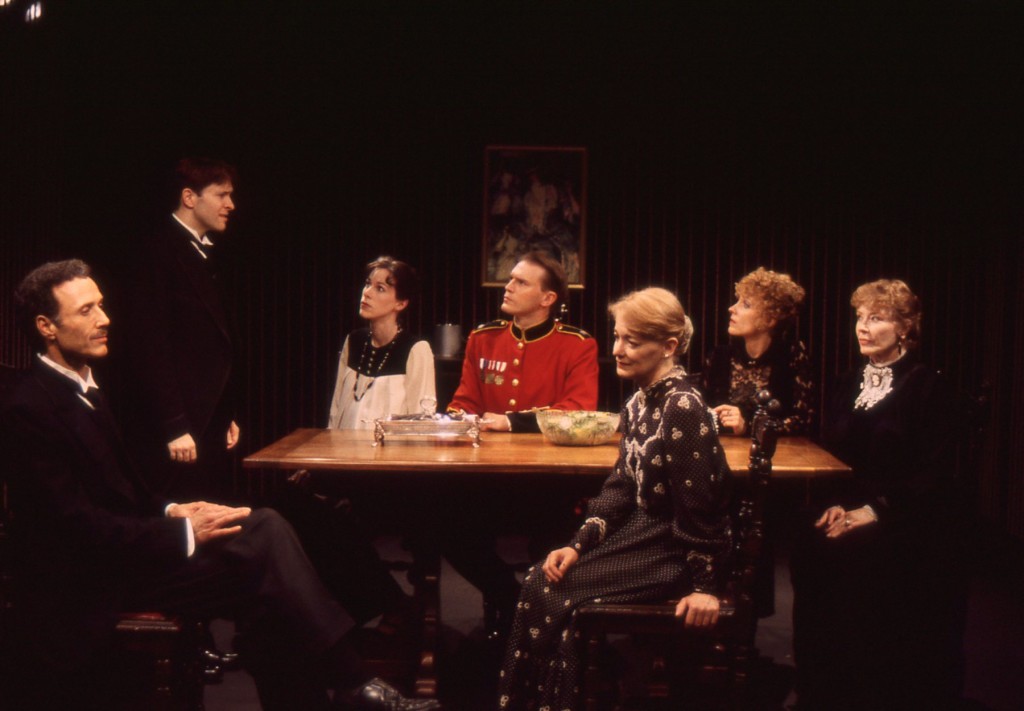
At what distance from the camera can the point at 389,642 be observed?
11.8 feet

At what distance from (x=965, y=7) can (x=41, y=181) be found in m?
5.53

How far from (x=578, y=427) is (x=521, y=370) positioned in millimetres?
747

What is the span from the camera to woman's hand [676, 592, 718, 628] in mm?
2443

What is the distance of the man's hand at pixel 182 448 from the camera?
12.3 ft

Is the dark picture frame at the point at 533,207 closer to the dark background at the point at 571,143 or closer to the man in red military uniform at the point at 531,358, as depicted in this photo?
the dark background at the point at 571,143

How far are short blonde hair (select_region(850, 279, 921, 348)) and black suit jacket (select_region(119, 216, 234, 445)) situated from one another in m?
2.49

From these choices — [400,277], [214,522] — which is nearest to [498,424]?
[400,277]

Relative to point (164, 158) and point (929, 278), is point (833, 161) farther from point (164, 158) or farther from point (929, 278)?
point (164, 158)

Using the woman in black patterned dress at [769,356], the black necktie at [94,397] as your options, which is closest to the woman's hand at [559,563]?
the black necktie at [94,397]

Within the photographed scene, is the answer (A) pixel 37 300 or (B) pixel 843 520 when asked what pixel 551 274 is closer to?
(B) pixel 843 520

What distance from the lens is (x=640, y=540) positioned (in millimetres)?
2662

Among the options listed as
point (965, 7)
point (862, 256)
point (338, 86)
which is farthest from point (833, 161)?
point (338, 86)

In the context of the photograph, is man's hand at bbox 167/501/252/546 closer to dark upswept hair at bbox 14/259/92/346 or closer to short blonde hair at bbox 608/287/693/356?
dark upswept hair at bbox 14/259/92/346

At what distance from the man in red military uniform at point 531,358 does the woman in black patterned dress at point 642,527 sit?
3.67 ft
